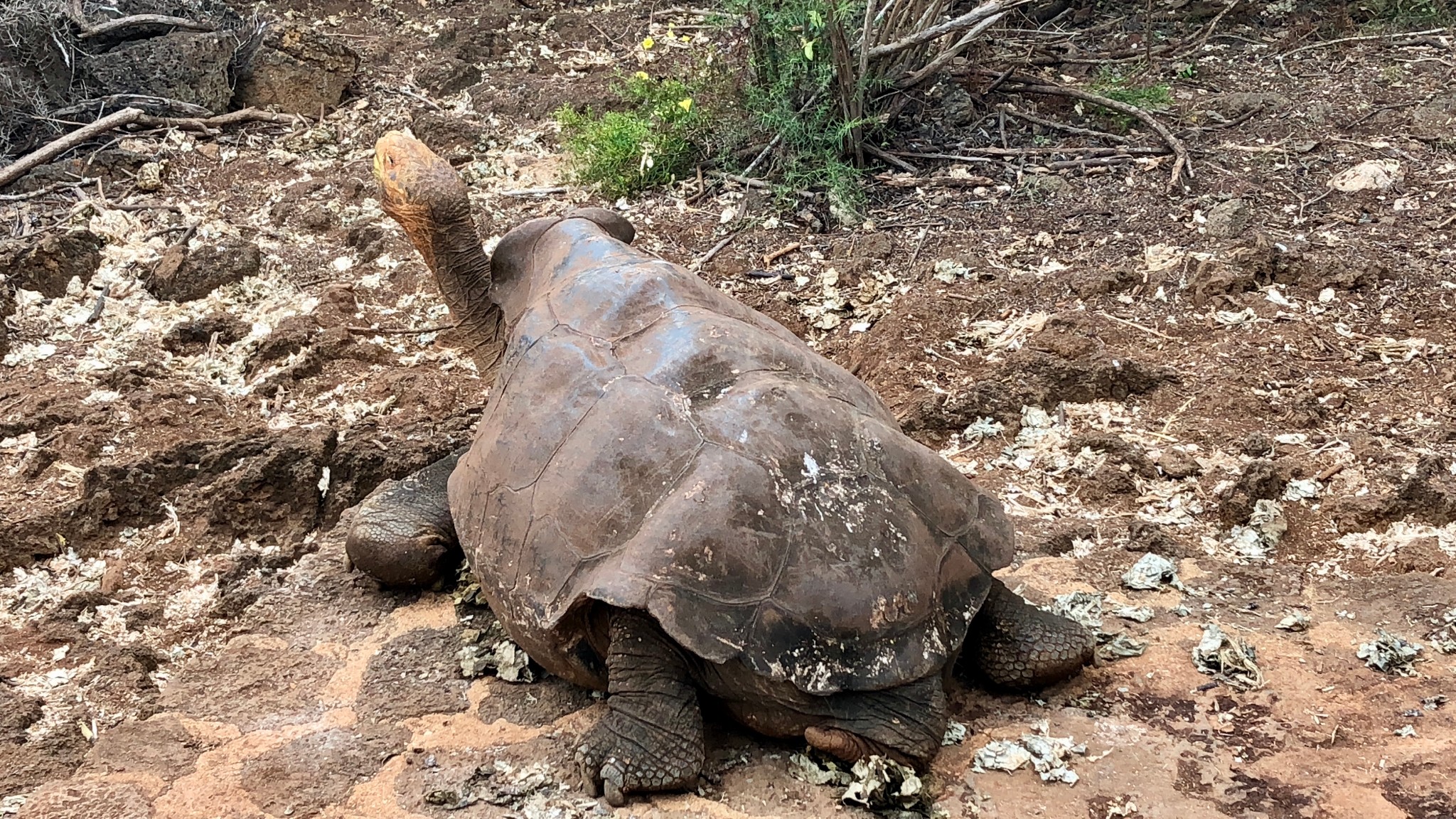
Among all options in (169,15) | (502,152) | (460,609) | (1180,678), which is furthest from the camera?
(169,15)

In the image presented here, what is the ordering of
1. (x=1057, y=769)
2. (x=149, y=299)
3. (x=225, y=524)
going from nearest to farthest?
(x=1057, y=769)
(x=225, y=524)
(x=149, y=299)

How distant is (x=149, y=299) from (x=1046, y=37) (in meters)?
6.67

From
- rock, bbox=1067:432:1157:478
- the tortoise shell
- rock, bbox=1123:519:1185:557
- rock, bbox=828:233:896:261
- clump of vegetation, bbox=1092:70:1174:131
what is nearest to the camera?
the tortoise shell

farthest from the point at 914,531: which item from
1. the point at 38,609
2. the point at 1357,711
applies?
the point at 38,609

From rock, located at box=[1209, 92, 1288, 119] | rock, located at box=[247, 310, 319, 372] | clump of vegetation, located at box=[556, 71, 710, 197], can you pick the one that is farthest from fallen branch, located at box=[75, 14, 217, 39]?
rock, located at box=[1209, 92, 1288, 119]

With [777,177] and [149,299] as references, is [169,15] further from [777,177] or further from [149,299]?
[777,177]

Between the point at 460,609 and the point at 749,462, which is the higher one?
the point at 749,462

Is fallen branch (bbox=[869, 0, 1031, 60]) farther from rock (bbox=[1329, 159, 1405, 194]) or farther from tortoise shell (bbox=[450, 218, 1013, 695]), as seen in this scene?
tortoise shell (bbox=[450, 218, 1013, 695])

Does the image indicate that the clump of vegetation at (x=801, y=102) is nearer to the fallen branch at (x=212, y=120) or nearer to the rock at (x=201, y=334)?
the rock at (x=201, y=334)

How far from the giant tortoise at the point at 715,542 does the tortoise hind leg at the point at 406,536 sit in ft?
0.92

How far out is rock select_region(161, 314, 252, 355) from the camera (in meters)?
5.22

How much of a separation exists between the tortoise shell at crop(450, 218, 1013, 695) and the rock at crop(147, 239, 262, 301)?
126 inches

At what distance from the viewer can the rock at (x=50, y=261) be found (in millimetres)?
5648

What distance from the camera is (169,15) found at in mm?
7918
